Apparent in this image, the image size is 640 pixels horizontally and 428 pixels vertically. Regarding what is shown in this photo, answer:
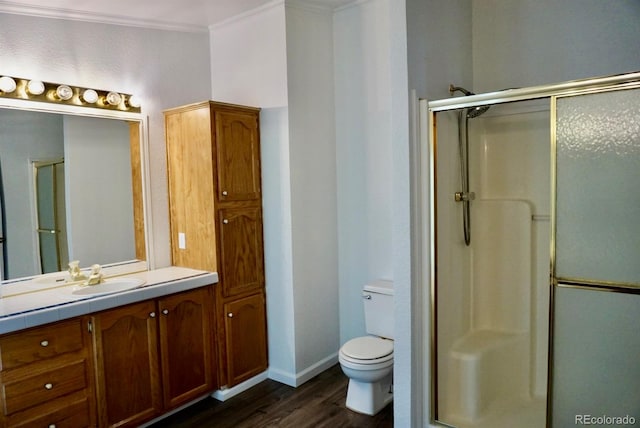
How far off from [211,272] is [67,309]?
904 millimetres

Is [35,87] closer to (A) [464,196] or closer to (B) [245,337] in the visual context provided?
(B) [245,337]

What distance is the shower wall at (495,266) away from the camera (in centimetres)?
243

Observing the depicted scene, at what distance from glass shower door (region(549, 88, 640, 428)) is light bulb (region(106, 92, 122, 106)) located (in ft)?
8.37

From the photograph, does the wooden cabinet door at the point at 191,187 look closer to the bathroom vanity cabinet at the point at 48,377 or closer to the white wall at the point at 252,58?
the white wall at the point at 252,58

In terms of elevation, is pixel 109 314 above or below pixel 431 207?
below

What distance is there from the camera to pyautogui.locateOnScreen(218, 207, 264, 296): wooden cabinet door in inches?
116

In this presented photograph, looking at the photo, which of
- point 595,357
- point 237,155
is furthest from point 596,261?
point 237,155

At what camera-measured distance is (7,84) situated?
2391 mm

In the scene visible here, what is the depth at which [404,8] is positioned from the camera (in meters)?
2.12

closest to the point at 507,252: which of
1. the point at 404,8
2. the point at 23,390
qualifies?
the point at 404,8

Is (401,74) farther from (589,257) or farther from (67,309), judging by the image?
(67,309)

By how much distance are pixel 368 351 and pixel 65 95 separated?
7.93 feet

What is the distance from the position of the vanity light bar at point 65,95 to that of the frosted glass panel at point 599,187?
2.56 metres

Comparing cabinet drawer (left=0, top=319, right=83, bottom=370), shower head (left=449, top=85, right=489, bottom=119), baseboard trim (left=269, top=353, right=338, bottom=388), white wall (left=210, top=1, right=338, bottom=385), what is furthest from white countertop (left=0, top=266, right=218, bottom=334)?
shower head (left=449, top=85, right=489, bottom=119)
